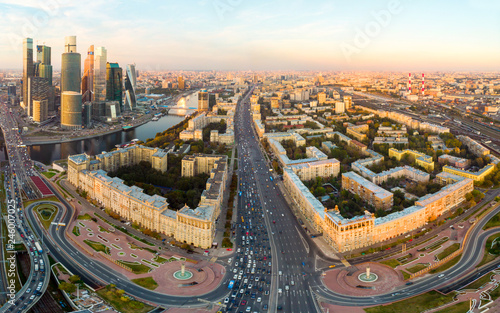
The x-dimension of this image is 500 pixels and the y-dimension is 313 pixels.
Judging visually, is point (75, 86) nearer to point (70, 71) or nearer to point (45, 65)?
point (70, 71)

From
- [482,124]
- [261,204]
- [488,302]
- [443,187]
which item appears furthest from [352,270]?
[482,124]

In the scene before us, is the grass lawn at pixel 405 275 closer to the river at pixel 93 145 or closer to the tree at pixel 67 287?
the tree at pixel 67 287

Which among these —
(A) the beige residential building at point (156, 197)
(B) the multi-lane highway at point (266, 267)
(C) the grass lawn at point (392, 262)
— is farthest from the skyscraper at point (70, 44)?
(C) the grass lawn at point (392, 262)

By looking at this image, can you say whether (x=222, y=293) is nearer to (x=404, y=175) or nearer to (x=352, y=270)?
(x=352, y=270)

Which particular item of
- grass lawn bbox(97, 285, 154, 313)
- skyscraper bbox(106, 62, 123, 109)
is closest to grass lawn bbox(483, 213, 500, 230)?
grass lawn bbox(97, 285, 154, 313)

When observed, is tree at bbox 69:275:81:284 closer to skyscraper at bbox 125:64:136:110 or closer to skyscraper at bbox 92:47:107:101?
skyscraper at bbox 92:47:107:101
